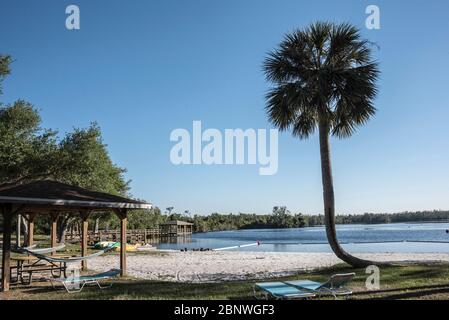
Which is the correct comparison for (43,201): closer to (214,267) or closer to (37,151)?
(214,267)

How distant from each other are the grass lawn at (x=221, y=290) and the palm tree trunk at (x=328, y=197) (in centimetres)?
205

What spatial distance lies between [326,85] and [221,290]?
7.66 m

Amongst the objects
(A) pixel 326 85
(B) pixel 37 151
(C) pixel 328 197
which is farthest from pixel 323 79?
(B) pixel 37 151

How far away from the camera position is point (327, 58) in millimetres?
14594

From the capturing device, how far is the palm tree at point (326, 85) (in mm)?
13945

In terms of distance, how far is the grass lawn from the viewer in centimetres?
870

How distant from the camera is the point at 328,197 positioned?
1424cm

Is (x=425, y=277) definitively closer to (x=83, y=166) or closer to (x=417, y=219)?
(x=83, y=166)

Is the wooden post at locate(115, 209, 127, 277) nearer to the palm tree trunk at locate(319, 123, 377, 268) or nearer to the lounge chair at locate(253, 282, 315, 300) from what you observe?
the lounge chair at locate(253, 282, 315, 300)

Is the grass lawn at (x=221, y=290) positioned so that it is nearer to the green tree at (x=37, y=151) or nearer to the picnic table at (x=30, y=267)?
the picnic table at (x=30, y=267)
